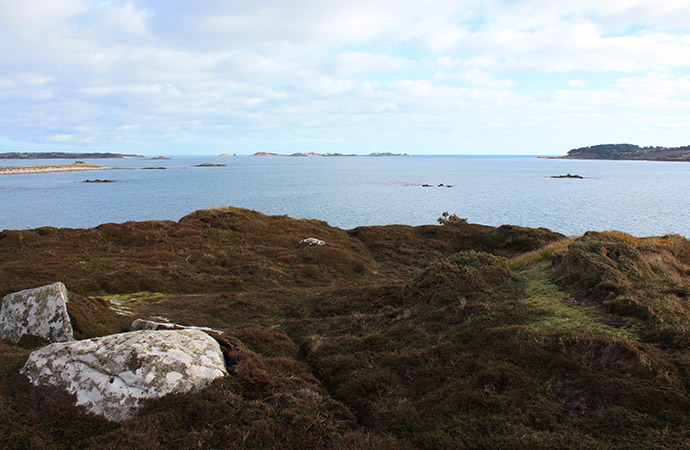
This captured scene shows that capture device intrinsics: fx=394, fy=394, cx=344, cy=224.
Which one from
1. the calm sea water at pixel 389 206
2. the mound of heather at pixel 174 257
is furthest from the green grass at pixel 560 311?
the calm sea water at pixel 389 206

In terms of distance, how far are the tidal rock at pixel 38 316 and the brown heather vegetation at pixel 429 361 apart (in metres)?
0.31

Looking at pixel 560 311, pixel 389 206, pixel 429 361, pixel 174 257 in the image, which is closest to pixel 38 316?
pixel 429 361

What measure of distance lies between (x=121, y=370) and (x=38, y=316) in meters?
4.27

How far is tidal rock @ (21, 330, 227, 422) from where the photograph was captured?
6508mm

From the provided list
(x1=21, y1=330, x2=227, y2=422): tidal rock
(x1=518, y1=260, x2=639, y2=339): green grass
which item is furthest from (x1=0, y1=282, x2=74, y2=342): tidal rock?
(x1=518, y1=260, x2=639, y2=339): green grass

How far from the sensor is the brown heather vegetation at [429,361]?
594 cm

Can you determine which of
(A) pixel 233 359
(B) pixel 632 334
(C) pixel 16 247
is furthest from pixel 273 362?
(C) pixel 16 247

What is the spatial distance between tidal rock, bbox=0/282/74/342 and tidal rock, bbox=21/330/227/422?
2384 millimetres

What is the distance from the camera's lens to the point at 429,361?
873 centimetres

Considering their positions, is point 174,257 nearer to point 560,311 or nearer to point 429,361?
point 429,361

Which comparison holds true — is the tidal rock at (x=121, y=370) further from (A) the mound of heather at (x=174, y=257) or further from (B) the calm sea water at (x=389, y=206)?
(B) the calm sea water at (x=389, y=206)

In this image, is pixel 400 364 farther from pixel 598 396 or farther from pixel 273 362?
pixel 598 396

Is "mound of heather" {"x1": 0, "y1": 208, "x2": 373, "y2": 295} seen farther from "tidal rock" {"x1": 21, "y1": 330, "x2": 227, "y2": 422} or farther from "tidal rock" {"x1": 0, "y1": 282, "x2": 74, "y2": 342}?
"tidal rock" {"x1": 21, "y1": 330, "x2": 227, "y2": 422}

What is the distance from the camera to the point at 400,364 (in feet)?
29.0
